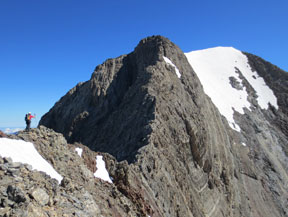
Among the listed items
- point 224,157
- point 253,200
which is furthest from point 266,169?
point 224,157

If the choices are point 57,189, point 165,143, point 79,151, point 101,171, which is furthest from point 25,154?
point 165,143

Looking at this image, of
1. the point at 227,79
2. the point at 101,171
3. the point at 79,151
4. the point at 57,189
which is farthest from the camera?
the point at 227,79

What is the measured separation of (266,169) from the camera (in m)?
48.9

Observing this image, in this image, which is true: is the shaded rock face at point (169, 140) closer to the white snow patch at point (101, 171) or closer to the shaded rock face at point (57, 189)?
the white snow patch at point (101, 171)

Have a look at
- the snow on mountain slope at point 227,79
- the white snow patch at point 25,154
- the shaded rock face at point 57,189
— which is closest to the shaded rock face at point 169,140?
the shaded rock face at point 57,189

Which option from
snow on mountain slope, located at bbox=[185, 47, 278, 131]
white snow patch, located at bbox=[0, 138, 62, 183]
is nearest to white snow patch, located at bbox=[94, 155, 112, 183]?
white snow patch, located at bbox=[0, 138, 62, 183]

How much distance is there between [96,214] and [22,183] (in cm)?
373

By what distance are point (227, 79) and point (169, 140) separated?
163 feet

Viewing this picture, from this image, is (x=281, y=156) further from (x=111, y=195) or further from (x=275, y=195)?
(x=111, y=195)

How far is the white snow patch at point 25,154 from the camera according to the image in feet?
35.1

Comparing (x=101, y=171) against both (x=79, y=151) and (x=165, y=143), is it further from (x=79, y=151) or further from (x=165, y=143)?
(x=165, y=143)

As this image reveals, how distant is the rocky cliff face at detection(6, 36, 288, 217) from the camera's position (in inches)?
721

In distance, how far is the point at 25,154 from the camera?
11.6 metres

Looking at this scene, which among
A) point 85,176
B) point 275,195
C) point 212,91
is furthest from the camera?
point 212,91
